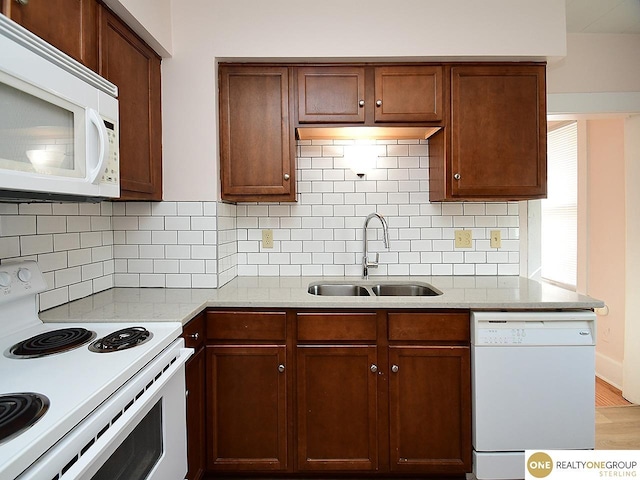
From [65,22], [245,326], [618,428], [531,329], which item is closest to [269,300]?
[245,326]

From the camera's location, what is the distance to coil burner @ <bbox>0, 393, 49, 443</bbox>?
2.46 ft

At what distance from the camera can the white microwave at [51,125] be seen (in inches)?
38.2

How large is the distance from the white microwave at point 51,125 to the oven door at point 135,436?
0.59 metres

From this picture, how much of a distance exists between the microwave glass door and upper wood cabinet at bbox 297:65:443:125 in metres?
1.20

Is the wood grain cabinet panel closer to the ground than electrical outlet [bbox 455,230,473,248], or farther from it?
closer to the ground

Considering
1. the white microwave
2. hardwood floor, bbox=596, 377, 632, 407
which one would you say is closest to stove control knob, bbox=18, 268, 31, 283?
the white microwave

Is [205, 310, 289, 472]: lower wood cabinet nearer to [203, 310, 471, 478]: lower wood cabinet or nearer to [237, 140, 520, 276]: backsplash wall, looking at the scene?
[203, 310, 471, 478]: lower wood cabinet

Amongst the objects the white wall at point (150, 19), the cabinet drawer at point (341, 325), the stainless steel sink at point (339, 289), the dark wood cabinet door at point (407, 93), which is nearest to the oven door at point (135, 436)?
the cabinet drawer at point (341, 325)

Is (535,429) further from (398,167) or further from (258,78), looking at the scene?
(258,78)

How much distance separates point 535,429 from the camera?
180 centimetres

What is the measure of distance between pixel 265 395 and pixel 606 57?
3053 mm

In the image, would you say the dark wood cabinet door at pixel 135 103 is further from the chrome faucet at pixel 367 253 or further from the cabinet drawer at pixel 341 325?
the chrome faucet at pixel 367 253

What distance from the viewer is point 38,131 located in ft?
3.52

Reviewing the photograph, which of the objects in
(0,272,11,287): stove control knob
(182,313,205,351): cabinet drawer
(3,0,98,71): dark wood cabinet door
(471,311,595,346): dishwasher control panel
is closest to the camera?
(3,0,98,71): dark wood cabinet door
